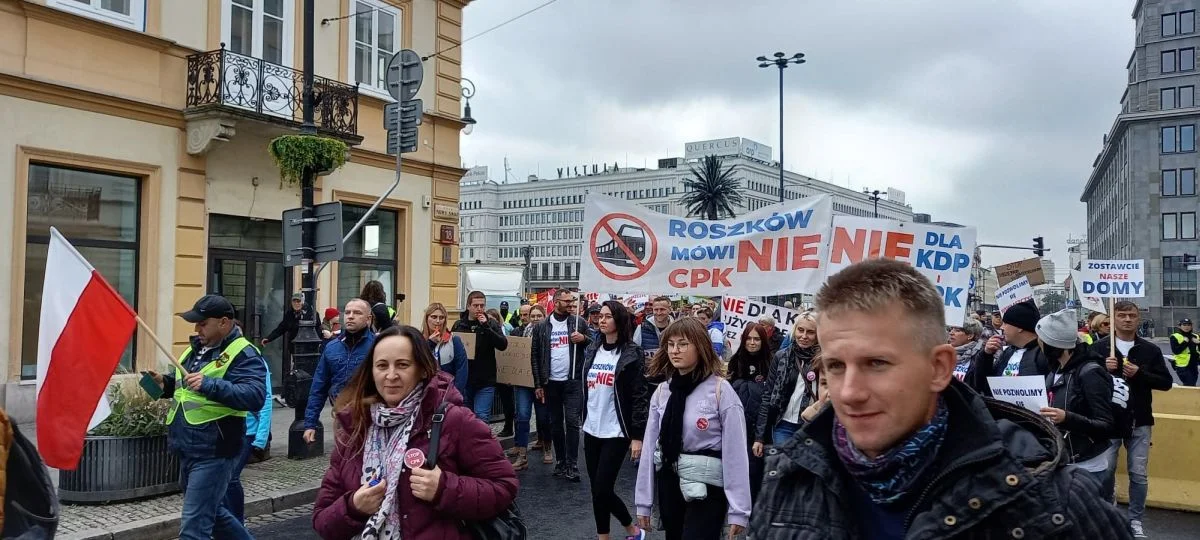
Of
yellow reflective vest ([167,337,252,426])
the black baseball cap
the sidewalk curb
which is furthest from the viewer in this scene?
the sidewalk curb

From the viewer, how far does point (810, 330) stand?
20.6ft

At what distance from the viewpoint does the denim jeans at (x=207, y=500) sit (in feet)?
16.4

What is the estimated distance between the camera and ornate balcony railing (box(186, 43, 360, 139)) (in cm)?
1307

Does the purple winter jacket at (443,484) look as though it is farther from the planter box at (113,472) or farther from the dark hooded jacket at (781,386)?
the planter box at (113,472)

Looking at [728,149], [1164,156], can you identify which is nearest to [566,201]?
[728,149]

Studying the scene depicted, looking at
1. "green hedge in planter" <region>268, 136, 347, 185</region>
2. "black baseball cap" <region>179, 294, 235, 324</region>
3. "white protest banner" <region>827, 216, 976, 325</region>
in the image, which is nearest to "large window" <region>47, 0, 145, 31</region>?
"green hedge in planter" <region>268, 136, 347, 185</region>

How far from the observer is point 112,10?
12305 millimetres

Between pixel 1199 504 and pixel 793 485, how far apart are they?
8920mm

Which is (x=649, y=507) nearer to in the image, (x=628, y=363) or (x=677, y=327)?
(x=677, y=327)

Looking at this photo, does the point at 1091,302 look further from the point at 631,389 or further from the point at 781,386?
the point at 631,389

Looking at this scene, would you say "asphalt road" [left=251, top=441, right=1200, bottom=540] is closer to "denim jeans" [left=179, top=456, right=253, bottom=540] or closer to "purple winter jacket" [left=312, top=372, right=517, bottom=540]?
"denim jeans" [left=179, top=456, right=253, bottom=540]

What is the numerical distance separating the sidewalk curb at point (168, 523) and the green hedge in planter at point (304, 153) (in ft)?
15.9

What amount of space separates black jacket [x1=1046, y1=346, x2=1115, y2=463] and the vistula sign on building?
12263 centimetres

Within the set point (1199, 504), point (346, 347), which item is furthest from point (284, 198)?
point (1199, 504)
